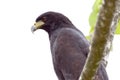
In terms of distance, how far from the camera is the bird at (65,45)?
16.1 feet

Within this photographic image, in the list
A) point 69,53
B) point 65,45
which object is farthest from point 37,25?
point 69,53

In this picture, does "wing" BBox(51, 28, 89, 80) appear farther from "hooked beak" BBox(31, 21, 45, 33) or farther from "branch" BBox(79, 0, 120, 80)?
"branch" BBox(79, 0, 120, 80)

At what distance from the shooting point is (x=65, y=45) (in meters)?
5.28

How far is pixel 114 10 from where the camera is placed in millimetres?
2031

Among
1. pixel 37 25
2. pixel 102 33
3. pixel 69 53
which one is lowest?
pixel 69 53

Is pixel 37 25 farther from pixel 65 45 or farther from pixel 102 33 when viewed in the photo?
pixel 102 33

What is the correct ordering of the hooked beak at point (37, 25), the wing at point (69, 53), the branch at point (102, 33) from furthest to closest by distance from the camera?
the hooked beak at point (37, 25), the wing at point (69, 53), the branch at point (102, 33)

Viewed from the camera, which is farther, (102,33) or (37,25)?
(37,25)

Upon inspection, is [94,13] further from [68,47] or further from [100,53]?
[68,47]

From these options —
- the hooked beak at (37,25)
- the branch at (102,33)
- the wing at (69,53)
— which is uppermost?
the branch at (102,33)

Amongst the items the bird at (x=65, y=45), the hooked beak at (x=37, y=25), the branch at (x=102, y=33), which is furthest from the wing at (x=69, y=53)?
the branch at (x=102, y=33)

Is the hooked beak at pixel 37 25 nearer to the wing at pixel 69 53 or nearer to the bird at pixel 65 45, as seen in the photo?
the bird at pixel 65 45

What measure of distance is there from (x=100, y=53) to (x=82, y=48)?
2721 mm

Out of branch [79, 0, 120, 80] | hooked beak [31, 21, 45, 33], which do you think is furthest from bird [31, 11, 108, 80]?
branch [79, 0, 120, 80]
